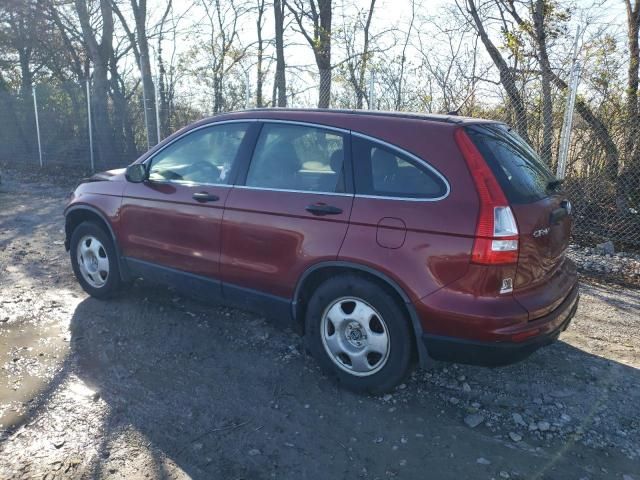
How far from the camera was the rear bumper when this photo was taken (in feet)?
9.42

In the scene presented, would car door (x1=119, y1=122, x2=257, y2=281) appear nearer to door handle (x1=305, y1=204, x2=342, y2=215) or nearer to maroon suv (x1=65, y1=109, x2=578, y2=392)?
maroon suv (x1=65, y1=109, x2=578, y2=392)

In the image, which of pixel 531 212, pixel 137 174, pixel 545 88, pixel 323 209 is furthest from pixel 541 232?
pixel 545 88

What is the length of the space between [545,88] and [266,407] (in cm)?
659

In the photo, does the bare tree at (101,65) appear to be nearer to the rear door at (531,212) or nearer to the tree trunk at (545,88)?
the tree trunk at (545,88)

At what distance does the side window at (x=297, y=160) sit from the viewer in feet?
11.2

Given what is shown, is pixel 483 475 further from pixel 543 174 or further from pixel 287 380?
pixel 543 174

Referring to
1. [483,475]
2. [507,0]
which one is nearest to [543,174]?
[483,475]

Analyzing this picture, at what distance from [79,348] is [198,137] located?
1901 mm

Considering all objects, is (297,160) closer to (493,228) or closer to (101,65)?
(493,228)

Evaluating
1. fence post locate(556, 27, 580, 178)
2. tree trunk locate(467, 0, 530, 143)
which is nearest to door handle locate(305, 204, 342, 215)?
fence post locate(556, 27, 580, 178)

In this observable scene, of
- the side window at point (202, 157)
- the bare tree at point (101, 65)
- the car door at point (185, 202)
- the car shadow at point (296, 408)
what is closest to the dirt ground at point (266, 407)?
the car shadow at point (296, 408)

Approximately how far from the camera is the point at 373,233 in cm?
311

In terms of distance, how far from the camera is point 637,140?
6875 mm

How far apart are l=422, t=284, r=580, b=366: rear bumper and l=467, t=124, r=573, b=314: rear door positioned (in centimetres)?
10
